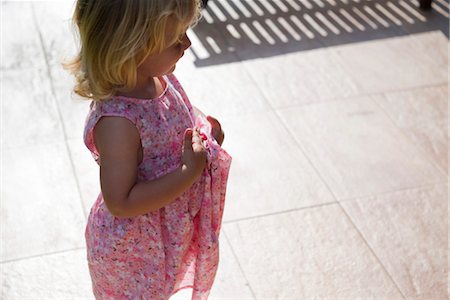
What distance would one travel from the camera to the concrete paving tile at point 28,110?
4008 mm

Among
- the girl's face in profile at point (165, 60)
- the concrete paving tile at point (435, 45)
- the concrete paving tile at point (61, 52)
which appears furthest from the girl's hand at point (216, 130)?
the concrete paving tile at point (435, 45)

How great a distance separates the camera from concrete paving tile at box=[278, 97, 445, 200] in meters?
3.85

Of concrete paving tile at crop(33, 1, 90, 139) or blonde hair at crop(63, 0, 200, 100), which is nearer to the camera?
blonde hair at crop(63, 0, 200, 100)

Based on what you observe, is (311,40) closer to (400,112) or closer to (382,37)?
(382,37)

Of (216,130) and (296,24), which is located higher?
(216,130)

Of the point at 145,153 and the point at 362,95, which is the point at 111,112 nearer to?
the point at 145,153

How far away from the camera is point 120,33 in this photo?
6.47 ft

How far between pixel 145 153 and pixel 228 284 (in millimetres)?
1190

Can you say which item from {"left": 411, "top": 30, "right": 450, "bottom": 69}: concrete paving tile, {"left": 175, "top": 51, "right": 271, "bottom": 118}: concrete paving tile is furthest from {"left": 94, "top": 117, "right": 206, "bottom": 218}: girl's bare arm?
{"left": 411, "top": 30, "right": 450, "bottom": 69}: concrete paving tile

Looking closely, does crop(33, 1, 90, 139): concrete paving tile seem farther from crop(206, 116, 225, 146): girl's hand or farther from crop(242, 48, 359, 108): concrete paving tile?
crop(206, 116, 225, 146): girl's hand

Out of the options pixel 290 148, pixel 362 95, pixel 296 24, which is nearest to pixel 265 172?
pixel 290 148

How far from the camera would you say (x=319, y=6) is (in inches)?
213

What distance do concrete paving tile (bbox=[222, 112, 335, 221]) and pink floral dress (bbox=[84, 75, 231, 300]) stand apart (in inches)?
45.5

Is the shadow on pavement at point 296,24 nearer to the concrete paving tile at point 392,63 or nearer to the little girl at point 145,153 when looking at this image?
the concrete paving tile at point 392,63
